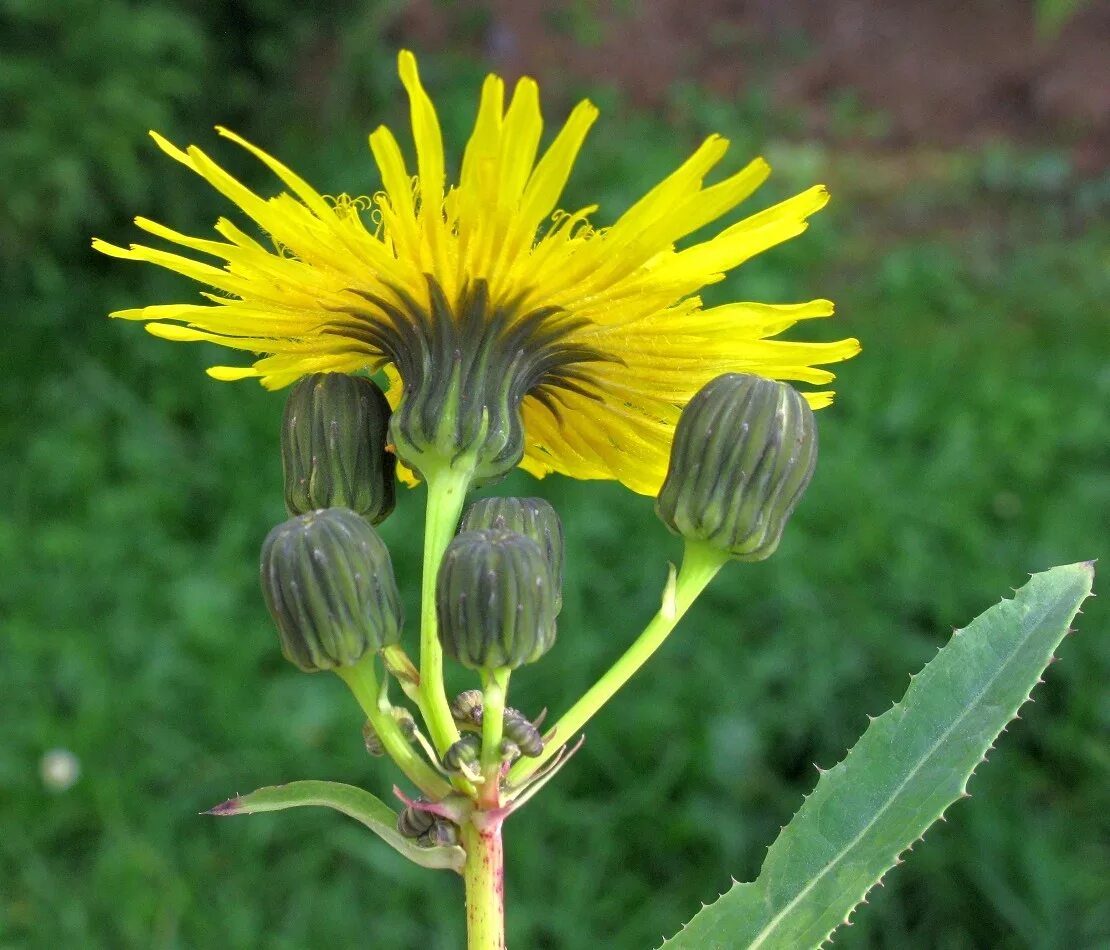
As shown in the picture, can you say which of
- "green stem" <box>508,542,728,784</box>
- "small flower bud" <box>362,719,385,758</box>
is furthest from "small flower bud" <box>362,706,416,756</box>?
"green stem" <box>508,542,728,784</box>

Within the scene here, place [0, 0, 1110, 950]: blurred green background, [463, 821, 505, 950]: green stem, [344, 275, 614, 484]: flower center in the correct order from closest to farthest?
[463, 821, 505, 950]: green stem → [344, 275, 614, 484]: flower center → [0, 0, 1110, 950]: blurred green background

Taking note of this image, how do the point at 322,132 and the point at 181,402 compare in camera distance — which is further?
the point at 322,132

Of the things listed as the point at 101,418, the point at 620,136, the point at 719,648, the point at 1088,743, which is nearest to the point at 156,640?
the point at 101,418

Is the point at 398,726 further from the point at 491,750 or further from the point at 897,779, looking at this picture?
the point at 897,779

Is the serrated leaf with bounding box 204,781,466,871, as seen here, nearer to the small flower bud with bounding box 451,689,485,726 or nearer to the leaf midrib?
the small flower bud with bounding box 451,689,485,726

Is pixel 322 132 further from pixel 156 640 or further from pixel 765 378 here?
pixel 765 378

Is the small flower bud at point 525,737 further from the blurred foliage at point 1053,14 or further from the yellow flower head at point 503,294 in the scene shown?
the blurred foliage at point 1053,14

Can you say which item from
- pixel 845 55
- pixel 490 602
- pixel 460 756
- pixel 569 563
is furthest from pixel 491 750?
pixel 845 55
